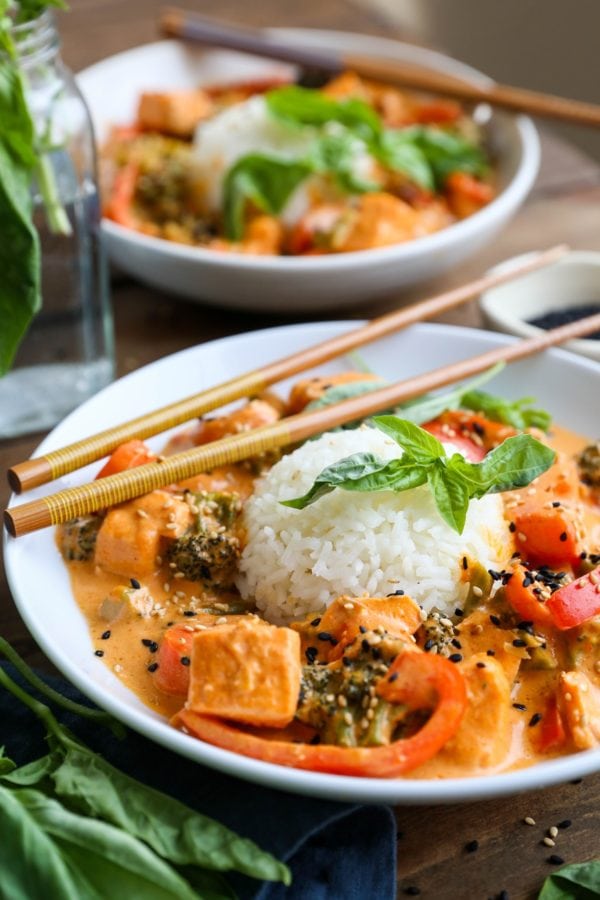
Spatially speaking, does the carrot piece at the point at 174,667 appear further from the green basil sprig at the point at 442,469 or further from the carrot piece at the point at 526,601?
the carrot piece at the point at 526,601

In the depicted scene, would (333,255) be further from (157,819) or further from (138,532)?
(157,819)

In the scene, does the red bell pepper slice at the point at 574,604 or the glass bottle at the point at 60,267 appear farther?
the glass bottle at the point at 60,267

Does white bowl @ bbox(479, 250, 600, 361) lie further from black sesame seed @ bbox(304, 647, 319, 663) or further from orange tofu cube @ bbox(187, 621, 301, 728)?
orange tofu cube @ bbox(187, 621, 301, 728)

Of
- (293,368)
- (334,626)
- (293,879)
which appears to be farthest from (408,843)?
(293,368)

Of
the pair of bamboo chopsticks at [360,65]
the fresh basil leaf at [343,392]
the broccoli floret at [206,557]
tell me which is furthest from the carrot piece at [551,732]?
the pair of bamboo chopsticks at [360,65]

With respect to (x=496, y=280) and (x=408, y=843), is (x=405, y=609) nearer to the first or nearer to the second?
(x=408, y=843)

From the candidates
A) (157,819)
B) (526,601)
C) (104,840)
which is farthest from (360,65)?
(104,840)
